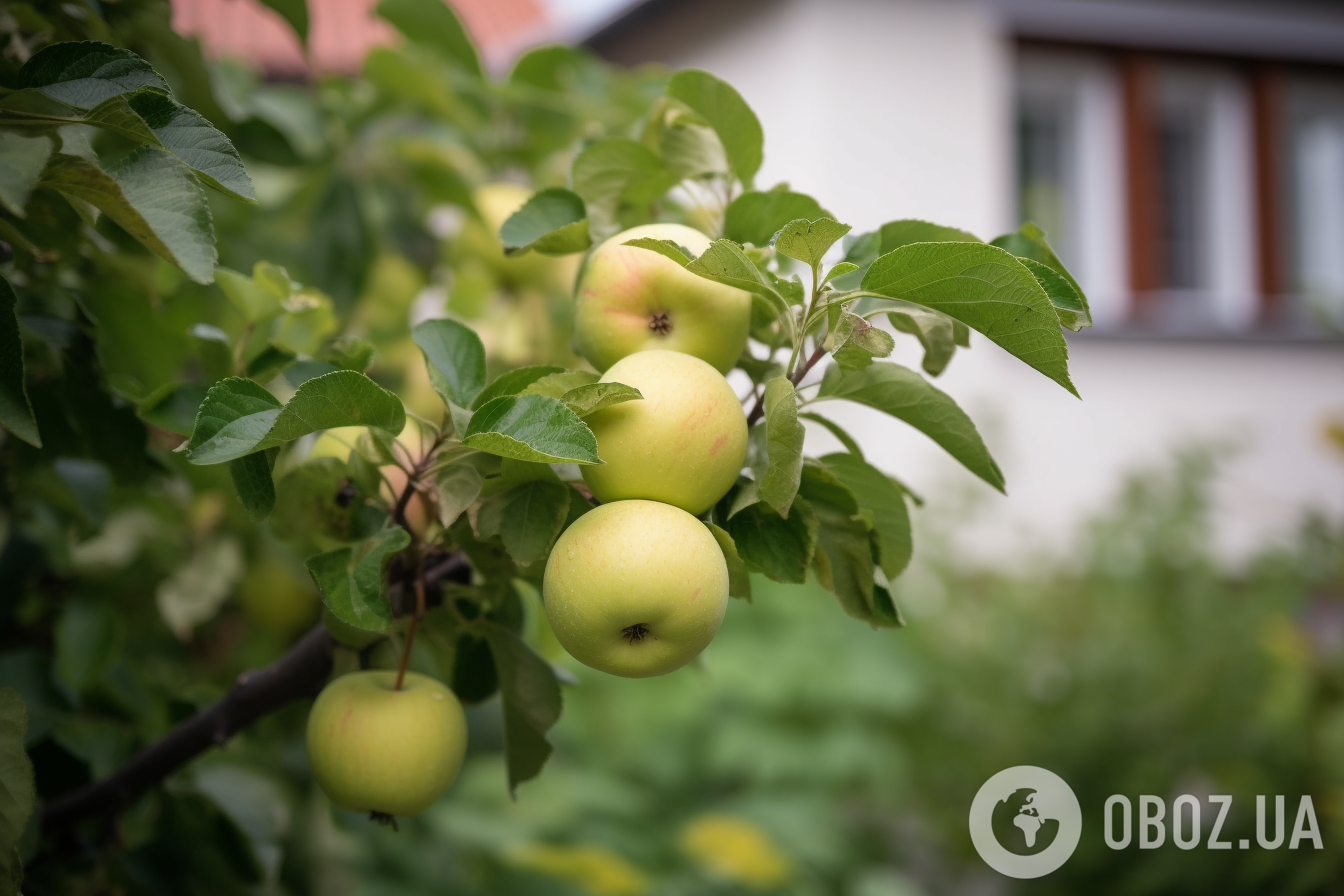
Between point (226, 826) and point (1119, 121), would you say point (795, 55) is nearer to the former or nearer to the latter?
point (1119, 121)

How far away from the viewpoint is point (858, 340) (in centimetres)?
53

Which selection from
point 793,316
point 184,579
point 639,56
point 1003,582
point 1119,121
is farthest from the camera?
point 639,56

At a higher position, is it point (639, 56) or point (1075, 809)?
point (639, 56)

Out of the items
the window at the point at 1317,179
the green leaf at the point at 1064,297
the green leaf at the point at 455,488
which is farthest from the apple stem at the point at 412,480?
the window at the point at 1317,179

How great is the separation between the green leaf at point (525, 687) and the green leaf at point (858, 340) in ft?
0.87

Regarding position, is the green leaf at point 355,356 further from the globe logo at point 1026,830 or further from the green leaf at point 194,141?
the globe logo at point 1026,830

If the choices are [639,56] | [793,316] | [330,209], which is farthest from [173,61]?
[639,56]

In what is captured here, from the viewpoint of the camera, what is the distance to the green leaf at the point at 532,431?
49 cm

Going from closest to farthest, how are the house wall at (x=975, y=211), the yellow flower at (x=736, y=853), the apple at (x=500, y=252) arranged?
the apple at (x=500, y=252)
the yellow flower at (x=736, y=853)
the house wall at (x=975, y=211)

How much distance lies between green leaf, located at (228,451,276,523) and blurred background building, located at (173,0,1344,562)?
3.14 meters

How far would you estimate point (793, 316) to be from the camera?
0.59m

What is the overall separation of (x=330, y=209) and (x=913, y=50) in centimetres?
325

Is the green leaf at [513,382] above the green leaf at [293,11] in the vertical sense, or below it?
below

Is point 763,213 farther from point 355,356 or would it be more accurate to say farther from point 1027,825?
point 1027,825
